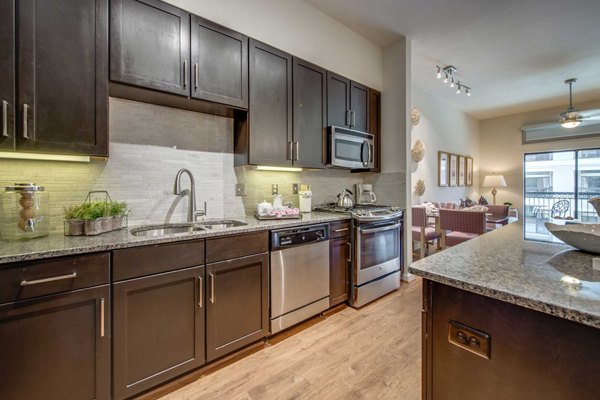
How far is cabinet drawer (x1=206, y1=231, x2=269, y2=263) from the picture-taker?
170cm

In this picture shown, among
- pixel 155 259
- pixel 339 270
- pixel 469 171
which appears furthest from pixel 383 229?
pixel 469 171

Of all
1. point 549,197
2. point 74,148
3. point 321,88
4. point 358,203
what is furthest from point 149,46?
point 549,197

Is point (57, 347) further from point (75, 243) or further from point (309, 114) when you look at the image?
point (309, 114)

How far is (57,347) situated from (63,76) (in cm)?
142

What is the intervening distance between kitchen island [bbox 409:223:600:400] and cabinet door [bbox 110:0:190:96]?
75.9 inches

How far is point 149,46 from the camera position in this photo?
1739 mm

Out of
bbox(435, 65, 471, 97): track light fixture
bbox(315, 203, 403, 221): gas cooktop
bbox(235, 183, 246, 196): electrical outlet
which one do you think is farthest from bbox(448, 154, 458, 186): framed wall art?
bbox(235, 183, 246, 196): electrical outlet

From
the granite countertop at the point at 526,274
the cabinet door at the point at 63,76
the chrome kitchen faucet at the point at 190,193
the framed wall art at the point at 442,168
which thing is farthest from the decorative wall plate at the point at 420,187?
the cabinet door at the point at 63,76

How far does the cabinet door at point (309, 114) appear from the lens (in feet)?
8.41

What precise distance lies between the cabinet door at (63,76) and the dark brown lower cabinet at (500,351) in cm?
197

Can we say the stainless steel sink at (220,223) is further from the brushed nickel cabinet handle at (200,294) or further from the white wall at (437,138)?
the white wall at (437,138)

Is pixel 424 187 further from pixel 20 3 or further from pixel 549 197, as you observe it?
pixel 20 3

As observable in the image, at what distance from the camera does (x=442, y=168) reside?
566 cm

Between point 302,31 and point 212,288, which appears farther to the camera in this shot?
point 302,31
